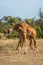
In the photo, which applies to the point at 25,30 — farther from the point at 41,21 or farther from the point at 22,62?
the point at 41,21

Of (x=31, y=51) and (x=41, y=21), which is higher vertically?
(x=31, y=51)

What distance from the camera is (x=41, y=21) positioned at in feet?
131

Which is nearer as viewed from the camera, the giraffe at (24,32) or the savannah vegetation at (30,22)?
the giraffe at (24,32)

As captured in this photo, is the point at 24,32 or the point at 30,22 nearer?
the point at 24,32

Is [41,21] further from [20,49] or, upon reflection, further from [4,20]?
[20,49]

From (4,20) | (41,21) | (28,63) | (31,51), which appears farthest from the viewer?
(41,21)

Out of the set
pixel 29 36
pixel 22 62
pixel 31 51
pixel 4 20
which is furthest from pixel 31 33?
pixel 4 20

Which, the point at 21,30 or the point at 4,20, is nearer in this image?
the point at 21,30

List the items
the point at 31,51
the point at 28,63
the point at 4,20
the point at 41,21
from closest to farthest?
the point at 28,63 < the point at 31,51 < the point at 4,20 < the point at 41,21

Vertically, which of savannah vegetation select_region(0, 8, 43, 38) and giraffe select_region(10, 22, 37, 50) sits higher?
giraffe select_region(10, 22, 37, 50)

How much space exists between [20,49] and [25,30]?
987 millimetres

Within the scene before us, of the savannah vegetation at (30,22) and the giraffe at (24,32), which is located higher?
the giraffe at (24,32)

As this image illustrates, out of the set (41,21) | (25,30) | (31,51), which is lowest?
(41,21)

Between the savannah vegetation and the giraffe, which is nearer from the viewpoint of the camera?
the giraffe
